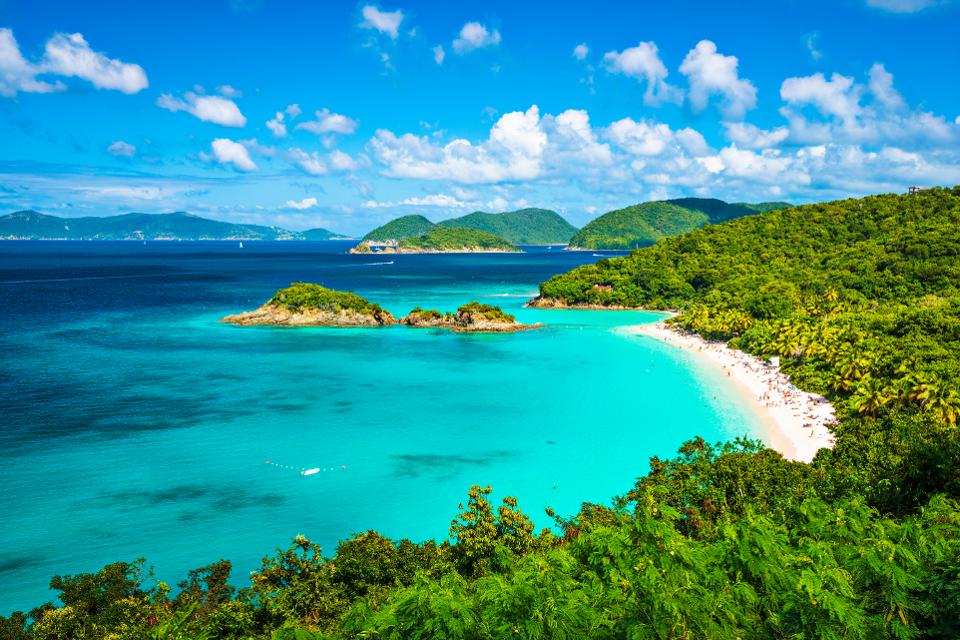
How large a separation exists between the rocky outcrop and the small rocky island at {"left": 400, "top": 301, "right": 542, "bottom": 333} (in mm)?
6552

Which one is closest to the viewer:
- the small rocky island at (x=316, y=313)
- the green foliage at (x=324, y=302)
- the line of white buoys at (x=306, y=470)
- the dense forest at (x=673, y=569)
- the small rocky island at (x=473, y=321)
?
the dense forest at (x=673, y=569)

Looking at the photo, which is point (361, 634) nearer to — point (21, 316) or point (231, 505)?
point (231, 505)

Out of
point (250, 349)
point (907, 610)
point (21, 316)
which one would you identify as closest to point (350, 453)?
point (907, 610)

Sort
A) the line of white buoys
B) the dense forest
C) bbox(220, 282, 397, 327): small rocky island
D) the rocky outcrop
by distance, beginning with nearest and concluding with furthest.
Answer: the dense forest
the line of white buoys
the rocky outcrop
bbox(220, 282, 397, 327): small rocky island

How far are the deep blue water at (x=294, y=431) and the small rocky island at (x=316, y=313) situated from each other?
7.49 meters

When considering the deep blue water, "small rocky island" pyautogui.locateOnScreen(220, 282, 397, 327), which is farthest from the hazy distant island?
the deep blue water

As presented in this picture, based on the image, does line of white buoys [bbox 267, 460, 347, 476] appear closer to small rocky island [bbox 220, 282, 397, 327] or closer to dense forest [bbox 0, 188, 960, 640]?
dense forest [bbox 0, 188, 960, 640]

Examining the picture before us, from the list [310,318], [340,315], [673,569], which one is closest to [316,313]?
[310,318]

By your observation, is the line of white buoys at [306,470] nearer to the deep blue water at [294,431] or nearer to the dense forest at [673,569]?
the deep blue water at [294,431]

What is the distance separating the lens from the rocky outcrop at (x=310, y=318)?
324 ft

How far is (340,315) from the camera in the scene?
100m

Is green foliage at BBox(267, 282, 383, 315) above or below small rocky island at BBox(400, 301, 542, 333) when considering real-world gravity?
above

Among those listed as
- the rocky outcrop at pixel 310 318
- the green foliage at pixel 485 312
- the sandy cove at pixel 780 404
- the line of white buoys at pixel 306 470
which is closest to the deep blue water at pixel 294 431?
the line of white buoys at pixel 306 470

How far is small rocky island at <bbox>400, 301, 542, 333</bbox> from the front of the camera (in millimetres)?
94875
